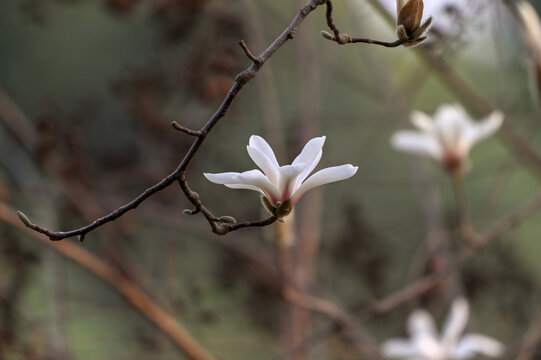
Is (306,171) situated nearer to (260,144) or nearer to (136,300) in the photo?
(260,144)

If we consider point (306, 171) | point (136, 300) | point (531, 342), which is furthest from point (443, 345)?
point (306, 171)

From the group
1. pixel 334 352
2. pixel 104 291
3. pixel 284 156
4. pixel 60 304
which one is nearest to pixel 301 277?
pixel 284 156

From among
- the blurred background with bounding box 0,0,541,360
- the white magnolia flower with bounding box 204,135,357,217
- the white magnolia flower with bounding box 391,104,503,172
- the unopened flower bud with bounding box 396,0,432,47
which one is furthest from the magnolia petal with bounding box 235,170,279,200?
the white magnolia flower with bounding box 391,104,503,172

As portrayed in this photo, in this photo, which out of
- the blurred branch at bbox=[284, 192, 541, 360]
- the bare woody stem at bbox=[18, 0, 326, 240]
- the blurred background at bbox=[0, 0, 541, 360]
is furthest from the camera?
the blurred background at bbox=[0, 0, 541, 360]

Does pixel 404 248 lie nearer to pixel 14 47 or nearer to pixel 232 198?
pixel 232 198

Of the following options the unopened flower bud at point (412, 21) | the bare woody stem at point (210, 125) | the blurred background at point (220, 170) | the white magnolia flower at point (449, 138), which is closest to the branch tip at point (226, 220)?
the bare woody stem at point (210, 125)

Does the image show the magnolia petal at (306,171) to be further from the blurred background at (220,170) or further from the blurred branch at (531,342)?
the blurred branch at (531,342)

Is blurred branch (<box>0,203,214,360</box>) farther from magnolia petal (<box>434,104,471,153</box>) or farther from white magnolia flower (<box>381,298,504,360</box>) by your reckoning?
magnolia petal (<box>434,104,471,153</box>)
